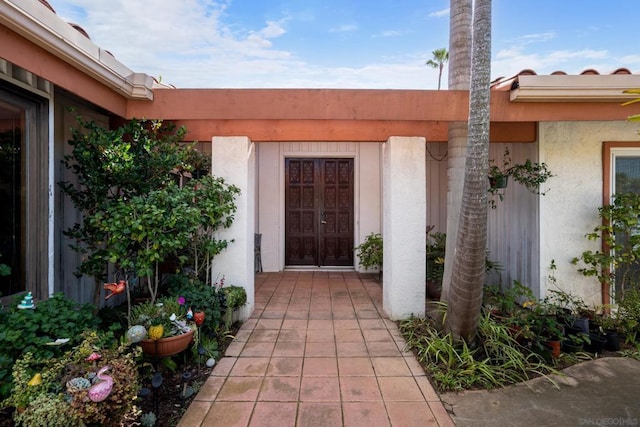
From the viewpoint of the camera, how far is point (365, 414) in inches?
92.2

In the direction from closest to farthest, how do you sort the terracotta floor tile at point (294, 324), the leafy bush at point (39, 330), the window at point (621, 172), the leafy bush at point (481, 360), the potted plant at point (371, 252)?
1. the leafy bush at point (39, 330)
2. the leafy bush at point (481, 360)
3. the terracotta floor tile at point (294, 324)
4. the window at point (621, 172)
5. the potted plant at point (371, 252)

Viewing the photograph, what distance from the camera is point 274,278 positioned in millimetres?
6305

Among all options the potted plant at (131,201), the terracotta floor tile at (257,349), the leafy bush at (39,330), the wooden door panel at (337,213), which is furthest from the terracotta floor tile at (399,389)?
the wooden door panel at (337,213)

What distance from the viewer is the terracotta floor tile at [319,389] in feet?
8.31

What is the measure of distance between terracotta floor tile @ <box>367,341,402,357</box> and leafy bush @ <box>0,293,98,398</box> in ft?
7.76

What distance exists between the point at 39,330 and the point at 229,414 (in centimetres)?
132

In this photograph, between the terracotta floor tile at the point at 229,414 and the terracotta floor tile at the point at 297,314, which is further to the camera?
the terracotta floor tile at the point at 297,314

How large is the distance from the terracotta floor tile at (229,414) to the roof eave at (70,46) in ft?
9.09

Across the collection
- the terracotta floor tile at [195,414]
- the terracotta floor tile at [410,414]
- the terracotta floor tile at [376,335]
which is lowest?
the terracotta floor tile at [410,414]

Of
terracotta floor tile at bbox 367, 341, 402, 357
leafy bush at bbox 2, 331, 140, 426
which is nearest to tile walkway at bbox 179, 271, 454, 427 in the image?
terracotta floor tile at bbox 367, 341, 402, 357

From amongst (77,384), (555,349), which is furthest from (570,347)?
(77,384)

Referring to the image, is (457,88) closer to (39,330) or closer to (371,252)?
(371,252)

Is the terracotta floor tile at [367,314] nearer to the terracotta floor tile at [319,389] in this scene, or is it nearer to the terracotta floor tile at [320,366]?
the terracotta floor tile at [320,366]

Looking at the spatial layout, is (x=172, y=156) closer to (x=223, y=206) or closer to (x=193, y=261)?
(x=223, y=206)
